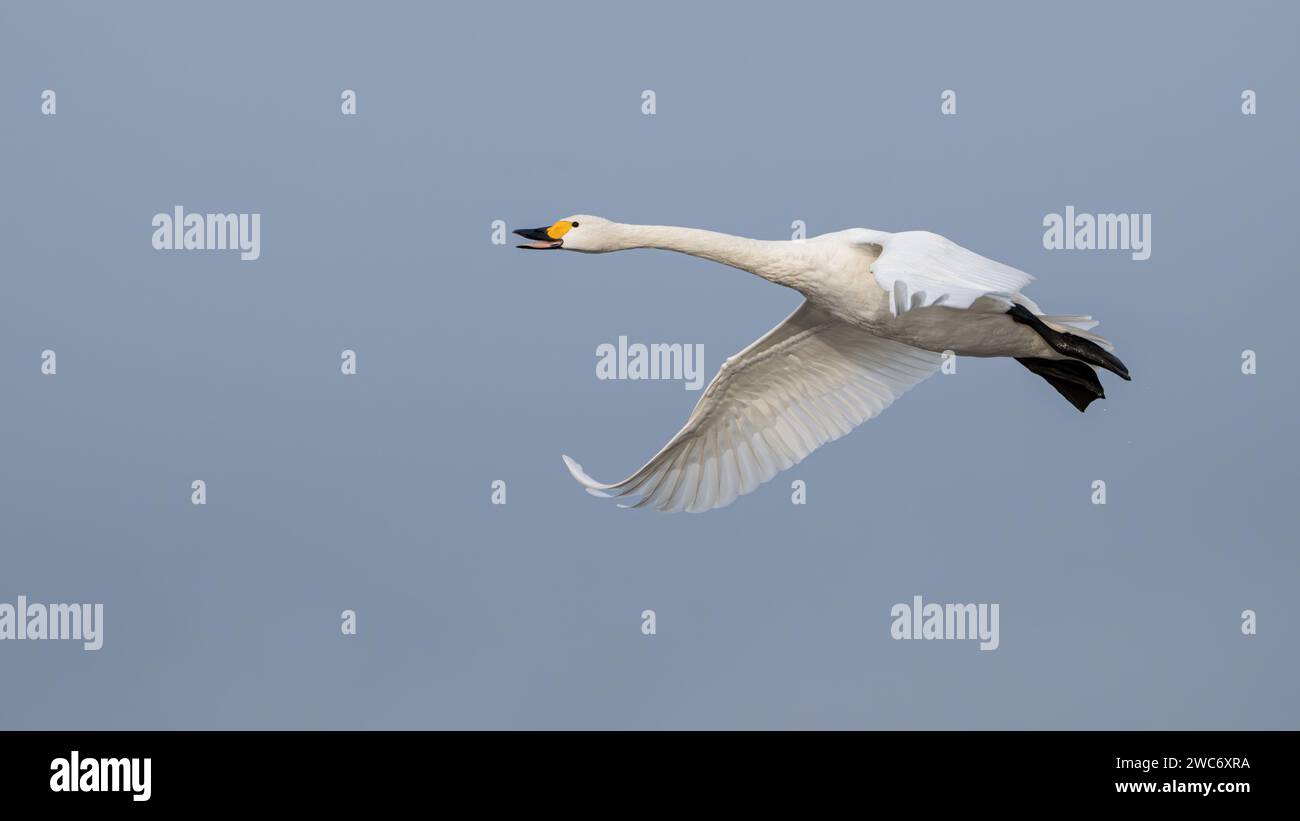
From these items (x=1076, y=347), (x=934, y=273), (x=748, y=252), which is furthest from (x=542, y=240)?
(x=1076, y=347)

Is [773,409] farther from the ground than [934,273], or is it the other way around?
[934,273]

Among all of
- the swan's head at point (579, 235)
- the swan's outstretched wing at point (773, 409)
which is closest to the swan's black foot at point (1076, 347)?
the swan's outstretched wing at point (773, 409)

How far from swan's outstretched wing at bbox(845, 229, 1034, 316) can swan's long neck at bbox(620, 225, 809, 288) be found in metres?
0.56

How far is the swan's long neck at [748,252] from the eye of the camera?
44.2 feet

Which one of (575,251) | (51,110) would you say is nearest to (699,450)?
(575,251)

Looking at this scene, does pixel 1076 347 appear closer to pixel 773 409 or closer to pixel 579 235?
pixel 773 409

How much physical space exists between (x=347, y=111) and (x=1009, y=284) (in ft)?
26.0

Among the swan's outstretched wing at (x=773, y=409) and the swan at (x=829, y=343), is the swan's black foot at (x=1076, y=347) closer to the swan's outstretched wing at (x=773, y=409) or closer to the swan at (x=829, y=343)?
the swan at (x=829, y=343)

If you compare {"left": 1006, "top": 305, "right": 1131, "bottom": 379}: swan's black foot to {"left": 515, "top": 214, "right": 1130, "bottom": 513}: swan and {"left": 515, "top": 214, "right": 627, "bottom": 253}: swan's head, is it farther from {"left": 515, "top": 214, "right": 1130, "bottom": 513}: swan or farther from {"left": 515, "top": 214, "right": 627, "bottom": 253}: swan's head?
{"left": 515, "top": 214, "right": 627, "bottom": 253}: swan's head

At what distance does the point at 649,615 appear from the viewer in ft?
59.1

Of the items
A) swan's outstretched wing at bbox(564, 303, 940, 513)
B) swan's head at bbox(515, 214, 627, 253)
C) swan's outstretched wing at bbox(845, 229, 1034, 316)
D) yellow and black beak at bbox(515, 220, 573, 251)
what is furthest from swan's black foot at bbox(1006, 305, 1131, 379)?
yellow and black beak at bbox(515, 220, 573, 251)

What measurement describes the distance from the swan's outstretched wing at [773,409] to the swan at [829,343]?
1 cm

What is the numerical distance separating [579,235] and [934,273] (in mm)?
2973

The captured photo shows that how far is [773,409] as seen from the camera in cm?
1574
